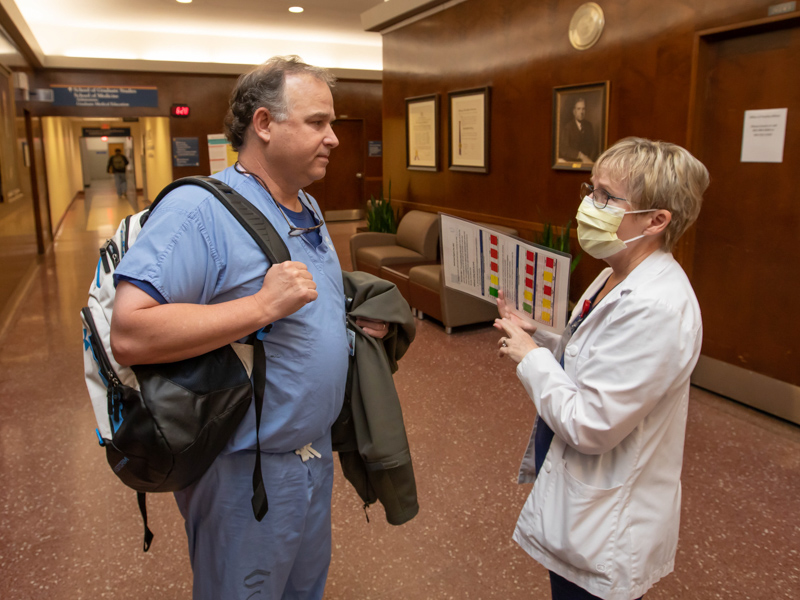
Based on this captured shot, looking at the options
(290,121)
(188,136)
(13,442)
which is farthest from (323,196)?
(290,121)

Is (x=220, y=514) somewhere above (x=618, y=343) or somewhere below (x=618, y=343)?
below

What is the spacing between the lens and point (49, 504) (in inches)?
103

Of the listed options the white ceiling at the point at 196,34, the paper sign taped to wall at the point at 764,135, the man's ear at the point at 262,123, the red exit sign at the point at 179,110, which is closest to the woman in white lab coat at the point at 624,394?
the man's ear at the point at 262,123

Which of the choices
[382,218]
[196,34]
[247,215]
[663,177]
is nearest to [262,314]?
[247,215]

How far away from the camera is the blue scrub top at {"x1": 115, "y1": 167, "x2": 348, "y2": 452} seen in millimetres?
1119

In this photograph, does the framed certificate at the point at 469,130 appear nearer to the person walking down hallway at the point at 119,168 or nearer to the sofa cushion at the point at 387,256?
the sofa cushion at the point at 387,256

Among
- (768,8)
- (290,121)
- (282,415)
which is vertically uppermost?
(768,8)

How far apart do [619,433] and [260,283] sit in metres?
0.75

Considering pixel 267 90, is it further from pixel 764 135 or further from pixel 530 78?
pixel 530 78

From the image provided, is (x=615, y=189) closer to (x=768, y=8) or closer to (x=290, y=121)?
(x=290, y=121)

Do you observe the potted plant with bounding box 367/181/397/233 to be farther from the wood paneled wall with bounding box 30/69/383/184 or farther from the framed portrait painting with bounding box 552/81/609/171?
the wood paneled wall with bounding box 30/69/383/184

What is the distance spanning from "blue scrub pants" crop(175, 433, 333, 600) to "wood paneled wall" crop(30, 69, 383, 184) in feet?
31.2

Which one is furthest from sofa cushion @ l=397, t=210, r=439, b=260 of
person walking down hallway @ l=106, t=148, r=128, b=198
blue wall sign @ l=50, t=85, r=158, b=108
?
person walking down hallway @ l=106, t=148, r=128, b=198

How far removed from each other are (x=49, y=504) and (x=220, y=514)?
68.4 inches
